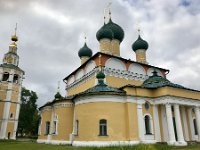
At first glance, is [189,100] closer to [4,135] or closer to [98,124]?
[98,124]

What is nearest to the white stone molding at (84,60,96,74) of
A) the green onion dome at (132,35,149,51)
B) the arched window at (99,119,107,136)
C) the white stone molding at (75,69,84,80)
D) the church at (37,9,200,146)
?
the church at (37,9,200,146)

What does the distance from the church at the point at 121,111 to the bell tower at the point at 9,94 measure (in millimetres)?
8499

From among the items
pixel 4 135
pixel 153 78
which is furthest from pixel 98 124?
pixel 4 135

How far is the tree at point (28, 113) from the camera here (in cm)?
3359

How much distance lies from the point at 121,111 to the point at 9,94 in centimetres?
1831

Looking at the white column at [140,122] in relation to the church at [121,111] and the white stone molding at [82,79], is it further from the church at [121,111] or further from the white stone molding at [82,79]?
the white stone molding at [82,79]

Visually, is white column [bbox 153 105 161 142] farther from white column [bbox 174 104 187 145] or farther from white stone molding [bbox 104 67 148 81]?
white stone molding [bbox 104 67 148 81]

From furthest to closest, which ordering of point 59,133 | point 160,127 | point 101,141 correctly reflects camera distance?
point 59,133
point 160,127
point 101,141

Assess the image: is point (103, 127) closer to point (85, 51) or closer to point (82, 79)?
point (82, 79)

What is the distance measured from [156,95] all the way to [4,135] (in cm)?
1954

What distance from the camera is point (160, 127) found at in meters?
15.1

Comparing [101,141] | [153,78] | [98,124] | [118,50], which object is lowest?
[101,141]

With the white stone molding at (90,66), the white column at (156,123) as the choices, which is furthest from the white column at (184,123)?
the white stone molding at (90,66)

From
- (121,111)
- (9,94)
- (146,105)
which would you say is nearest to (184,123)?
(146,105)
